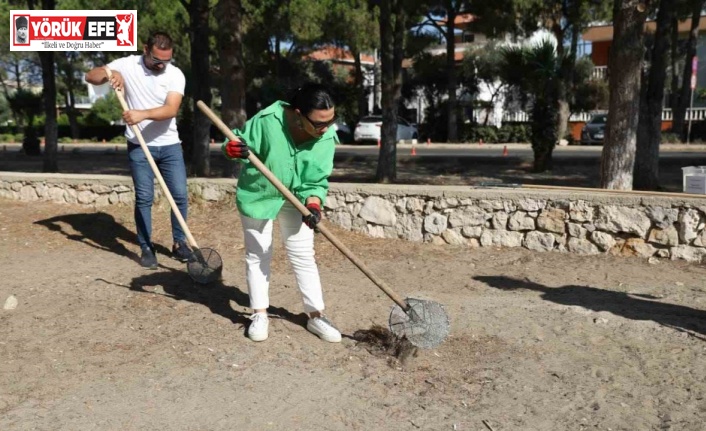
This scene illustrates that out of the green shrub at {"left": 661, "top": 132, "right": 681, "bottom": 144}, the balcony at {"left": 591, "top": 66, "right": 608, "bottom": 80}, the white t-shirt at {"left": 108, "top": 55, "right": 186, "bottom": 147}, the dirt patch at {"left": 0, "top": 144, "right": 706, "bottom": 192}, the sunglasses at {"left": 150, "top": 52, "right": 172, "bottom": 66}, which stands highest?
the balcony at {"left": 591, "top": 66, "right": 608, "bottom": 80}

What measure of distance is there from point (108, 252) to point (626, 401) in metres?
4.77

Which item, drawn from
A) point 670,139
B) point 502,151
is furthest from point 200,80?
point 670,139

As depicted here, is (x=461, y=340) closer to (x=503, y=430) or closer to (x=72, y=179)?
(x=503, y=430)

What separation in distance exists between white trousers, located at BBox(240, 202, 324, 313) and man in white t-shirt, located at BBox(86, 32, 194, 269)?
1387 millimetres

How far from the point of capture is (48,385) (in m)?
3.84

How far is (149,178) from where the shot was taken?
6234 mm

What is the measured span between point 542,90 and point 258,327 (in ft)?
41.2

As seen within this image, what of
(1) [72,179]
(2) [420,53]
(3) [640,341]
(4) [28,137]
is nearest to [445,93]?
(2) [420,53]

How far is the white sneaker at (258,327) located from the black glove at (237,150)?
100 cm

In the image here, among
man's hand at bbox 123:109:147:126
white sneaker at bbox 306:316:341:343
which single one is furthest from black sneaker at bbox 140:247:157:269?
white sneaker at bbox 306:316:341:343

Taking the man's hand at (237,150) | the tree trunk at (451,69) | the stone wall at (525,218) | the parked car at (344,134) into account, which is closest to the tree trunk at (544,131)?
the stone wall at (525,218)

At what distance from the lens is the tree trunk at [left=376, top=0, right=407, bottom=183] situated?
11.2 meters

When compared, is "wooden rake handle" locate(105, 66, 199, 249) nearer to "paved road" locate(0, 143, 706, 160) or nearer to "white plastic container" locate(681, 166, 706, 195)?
"white plastic container" locate(681, 166, 706, 195)

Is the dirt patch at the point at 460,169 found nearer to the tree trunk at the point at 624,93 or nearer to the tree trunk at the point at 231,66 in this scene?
the tree trunk at the point at 624,93
